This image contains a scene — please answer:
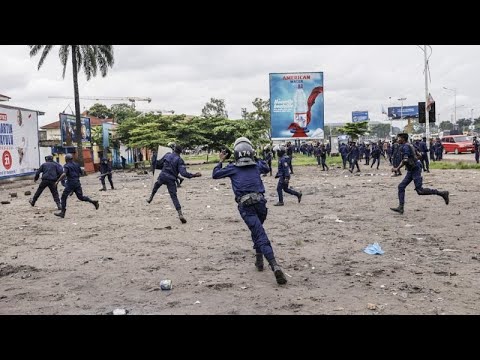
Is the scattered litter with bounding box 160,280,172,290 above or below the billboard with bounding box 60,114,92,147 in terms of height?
below

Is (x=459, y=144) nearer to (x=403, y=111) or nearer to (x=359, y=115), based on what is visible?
(x=403, y=111)

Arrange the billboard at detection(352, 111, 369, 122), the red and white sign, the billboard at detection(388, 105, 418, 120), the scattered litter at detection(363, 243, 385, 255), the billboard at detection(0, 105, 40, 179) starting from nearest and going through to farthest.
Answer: the scattered litter at detection(363, 243, 385, 255) → the red and white sign → the billboard at detection(0, 105, 40, 179) → the billboard at detection(388, 105, 418, 120) → the billboard at detection(352, 111, 369, 122)

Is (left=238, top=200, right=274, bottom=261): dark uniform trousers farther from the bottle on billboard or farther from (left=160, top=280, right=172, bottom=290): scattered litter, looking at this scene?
the bottle on billboard

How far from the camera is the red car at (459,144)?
122ft

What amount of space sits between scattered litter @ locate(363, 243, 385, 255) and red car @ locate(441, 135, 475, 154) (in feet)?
109

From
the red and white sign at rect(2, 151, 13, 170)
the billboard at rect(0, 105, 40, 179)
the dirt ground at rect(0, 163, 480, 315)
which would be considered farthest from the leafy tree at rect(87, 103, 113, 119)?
the dirt ground at rect(0, 163, 480, 315)

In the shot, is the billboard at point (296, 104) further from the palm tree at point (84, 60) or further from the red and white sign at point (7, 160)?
the red and white sign at point (7, 160)

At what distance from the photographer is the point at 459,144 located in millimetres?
37531

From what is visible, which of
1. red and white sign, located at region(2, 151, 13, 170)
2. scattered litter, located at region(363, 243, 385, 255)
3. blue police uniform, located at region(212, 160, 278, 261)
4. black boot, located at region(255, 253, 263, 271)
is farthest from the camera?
red and white sign, located at region(2, 151, 13, 170)

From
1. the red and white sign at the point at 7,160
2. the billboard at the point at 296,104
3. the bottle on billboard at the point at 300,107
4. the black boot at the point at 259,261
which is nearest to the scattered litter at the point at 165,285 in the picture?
the black boot at the point at 259,261

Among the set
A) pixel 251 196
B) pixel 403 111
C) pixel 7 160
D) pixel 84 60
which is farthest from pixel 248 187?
pixel 403 111

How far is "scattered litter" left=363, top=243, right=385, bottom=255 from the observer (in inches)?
275

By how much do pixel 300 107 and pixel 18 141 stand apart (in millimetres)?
17248
